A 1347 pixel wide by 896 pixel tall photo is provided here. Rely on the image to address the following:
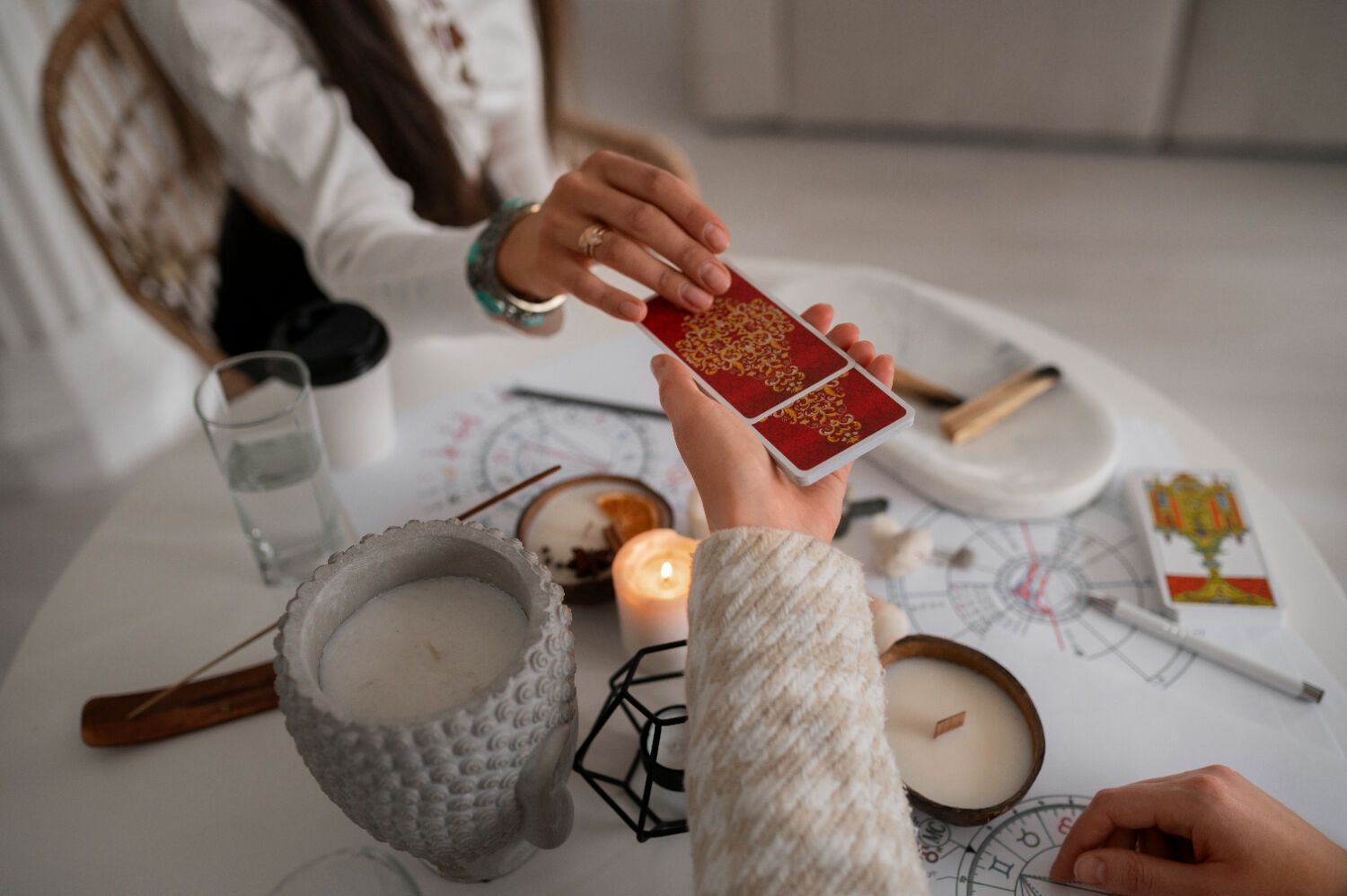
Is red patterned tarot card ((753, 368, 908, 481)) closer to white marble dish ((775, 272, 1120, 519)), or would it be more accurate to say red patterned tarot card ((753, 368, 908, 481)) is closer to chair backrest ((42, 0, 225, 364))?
white marble dish ((775, 272, 1120, 519))

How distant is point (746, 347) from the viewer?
0.76 meters

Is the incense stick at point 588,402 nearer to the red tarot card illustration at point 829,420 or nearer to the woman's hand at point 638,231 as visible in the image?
the woman's hand at point 638,231

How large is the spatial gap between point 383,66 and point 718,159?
1.66 meters

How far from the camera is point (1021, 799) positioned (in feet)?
1.99

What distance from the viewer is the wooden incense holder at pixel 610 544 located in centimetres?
75

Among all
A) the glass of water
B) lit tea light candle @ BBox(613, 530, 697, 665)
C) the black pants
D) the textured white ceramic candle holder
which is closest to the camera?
the textured white ceramic candle holder

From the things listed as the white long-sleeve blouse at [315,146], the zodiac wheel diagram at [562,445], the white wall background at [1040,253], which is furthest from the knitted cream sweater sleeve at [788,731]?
the white wall background at [1040,253]

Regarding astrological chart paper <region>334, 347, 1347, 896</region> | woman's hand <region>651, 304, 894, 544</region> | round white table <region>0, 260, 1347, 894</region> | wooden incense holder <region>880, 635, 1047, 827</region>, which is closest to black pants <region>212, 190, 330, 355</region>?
round white table <region>0, 260, 1347, 894</region>

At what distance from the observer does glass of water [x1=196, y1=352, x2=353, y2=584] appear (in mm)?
795

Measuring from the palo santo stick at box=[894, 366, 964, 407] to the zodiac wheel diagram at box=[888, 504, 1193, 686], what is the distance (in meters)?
0.13

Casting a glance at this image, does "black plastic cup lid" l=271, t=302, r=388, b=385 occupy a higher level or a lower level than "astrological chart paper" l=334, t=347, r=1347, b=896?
higher

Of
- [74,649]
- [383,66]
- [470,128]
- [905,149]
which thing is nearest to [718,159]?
[905,149]

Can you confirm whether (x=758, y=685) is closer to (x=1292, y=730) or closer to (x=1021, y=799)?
(x=1021, y=799)

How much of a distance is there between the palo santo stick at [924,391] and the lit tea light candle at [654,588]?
0.33 metres
